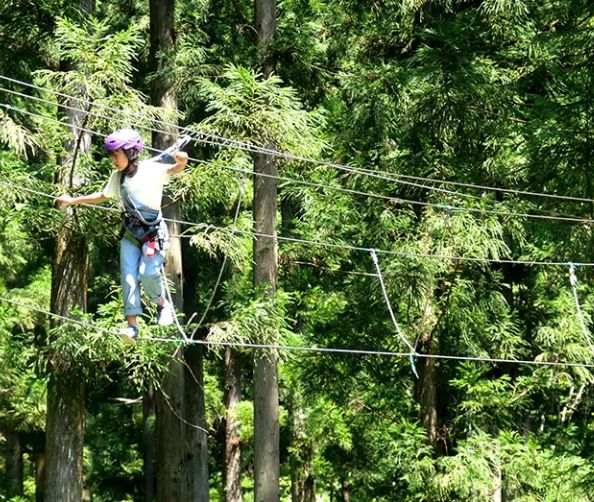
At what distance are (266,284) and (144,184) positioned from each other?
4.02m

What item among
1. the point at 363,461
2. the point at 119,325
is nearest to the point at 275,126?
the point at 119,325

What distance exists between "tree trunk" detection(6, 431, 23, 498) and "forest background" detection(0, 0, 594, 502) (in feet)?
25.0

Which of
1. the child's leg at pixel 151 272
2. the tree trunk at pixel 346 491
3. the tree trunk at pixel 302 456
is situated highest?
the child's leg at pixel 151 272

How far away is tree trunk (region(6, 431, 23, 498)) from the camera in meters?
22.0

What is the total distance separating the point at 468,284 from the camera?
12.1 metres

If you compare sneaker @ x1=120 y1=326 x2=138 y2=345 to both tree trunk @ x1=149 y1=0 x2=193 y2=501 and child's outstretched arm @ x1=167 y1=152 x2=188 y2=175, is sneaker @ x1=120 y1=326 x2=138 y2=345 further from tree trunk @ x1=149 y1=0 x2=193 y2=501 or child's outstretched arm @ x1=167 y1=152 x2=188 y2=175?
tree trunk @ x1=149 y1=0 x2=193 y2=501

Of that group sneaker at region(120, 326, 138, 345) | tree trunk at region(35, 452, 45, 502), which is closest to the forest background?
sneaker at region(120, 326, 138, 345)

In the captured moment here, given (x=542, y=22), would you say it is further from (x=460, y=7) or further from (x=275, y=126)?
(x=275, y=126)

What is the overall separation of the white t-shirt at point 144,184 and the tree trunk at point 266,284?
3789 mm

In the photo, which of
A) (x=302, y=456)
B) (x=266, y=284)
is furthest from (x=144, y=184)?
(x=302, y=456)

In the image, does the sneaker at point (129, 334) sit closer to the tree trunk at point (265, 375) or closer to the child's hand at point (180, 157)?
the child's hand at point (180, 157)

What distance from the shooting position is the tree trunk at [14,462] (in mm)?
22016

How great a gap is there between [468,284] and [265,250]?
10.3 ft

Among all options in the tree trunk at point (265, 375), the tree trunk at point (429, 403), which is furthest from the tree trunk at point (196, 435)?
the tree trunk at point (265, 375)
